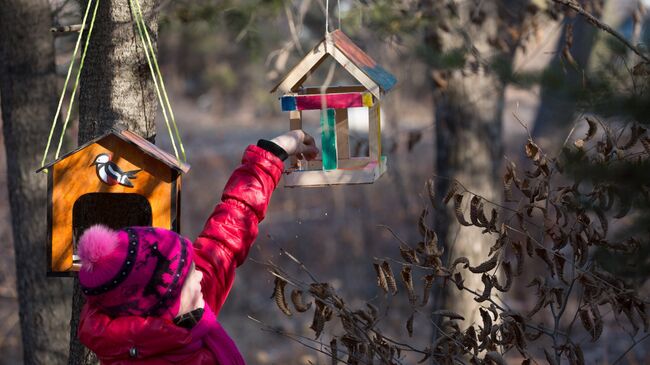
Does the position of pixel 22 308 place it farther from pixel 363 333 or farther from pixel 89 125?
pixel 363 333

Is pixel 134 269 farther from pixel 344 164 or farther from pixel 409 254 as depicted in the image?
pixel 344 164

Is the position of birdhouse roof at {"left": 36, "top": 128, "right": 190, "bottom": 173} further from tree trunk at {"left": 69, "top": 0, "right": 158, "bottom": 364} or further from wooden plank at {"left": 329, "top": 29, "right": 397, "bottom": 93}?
wooden plank at {"left": 329, "top": 29, "right": 397, "bottom": 93}

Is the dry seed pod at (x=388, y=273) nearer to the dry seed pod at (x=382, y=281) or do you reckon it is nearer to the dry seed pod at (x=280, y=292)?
the dry seed pod at (x=382, y=281)

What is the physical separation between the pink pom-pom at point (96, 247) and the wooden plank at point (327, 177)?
2.51ft

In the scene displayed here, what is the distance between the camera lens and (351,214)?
13383 mm

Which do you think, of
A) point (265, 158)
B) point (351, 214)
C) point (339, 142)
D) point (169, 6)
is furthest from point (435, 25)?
point (351, 214)

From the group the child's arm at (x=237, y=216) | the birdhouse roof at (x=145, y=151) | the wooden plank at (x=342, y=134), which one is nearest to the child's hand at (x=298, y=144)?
the child's arm at (x=237, y=216)

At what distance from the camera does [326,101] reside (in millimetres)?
2859

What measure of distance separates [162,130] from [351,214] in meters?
9.37

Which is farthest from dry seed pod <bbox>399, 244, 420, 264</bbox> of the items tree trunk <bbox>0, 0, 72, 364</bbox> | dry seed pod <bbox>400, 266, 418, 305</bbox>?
tree trunk <bbox>0, 0, 72, 364</bbox>

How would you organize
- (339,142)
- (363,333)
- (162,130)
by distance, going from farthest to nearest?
(162,130) < (339,142) < (363,333)

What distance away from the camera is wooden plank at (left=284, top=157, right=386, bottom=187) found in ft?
9.20

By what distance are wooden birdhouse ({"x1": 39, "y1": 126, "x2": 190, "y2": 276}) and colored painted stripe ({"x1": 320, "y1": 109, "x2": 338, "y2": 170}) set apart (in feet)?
1.90

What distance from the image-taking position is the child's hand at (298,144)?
8.98 ft
